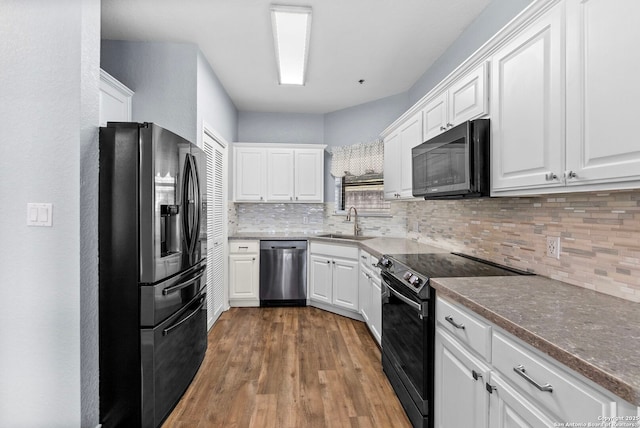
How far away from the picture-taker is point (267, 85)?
376 centimetres

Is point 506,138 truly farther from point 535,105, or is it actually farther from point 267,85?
point 267,85

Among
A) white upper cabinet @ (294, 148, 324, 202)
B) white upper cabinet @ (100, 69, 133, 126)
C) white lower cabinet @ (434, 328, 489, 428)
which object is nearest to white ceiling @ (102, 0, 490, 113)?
white upper cabinet @ (100, 69, 133, 126)

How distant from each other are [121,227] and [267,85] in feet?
8.61

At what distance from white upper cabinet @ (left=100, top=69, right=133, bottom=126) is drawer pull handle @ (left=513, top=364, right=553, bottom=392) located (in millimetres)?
2862

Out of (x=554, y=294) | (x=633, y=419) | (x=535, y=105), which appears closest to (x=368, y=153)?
(x=535, y=105)

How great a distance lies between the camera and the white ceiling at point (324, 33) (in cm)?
231

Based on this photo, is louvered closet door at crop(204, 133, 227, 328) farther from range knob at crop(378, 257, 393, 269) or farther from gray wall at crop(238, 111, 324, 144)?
range knob at crop(378, 257, 393, 269)

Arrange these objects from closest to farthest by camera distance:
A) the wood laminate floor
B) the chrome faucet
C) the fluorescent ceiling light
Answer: the wood laminate floor
the fluorescent ceiling light
the chrome faucet

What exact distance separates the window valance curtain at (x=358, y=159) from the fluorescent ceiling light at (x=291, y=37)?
1330mm

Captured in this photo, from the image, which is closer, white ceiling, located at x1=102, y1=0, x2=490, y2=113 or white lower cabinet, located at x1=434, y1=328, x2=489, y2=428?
white lower cabinet, located at x1=434, y1=328, x2=489, y2=428

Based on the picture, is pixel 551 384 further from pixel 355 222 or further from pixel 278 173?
pixel 278 173

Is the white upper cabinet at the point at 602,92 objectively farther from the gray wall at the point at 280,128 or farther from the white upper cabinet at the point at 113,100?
the gray wall at the point at 280,128

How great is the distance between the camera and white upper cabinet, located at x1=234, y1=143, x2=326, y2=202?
14.5ft

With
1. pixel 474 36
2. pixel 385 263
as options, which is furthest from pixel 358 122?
pixel 385 263
